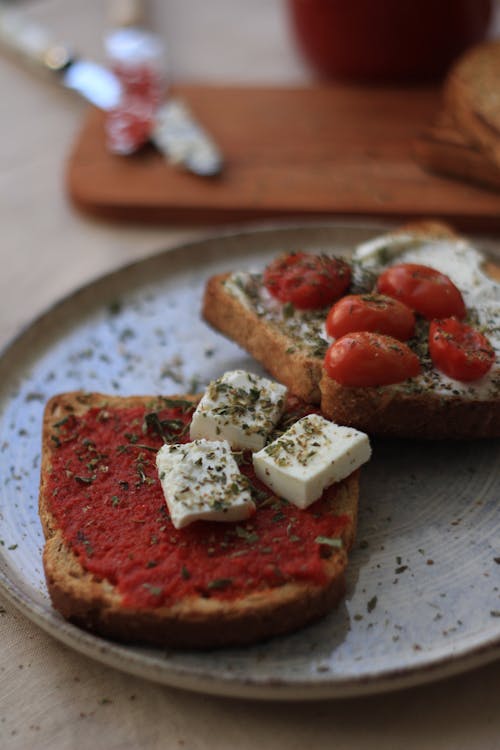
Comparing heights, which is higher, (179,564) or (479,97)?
(479,97)

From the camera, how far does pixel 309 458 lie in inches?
117

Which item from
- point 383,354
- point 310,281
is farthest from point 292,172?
point 383,354

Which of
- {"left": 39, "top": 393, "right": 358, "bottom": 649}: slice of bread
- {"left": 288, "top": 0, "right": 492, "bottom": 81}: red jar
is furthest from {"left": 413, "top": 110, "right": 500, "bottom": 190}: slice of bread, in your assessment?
{"left": 39, "top": 393, "right": 358, "bottom": 649}: slice of bread

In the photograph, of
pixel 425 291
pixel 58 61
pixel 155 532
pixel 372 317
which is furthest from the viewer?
pixel 58 61

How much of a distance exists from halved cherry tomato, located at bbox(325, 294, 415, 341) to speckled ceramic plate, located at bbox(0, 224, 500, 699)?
48 cm

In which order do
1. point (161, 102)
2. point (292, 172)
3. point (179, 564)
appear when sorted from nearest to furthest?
point (179, 564), point (292, 172), point (161, 102)

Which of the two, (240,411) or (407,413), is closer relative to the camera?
(240,411)

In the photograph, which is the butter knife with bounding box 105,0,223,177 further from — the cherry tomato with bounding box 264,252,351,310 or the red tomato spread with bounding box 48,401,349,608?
the red tomato spread with bounding box 48,401,349,608

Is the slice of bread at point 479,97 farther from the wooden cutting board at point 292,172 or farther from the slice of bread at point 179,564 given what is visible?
the slice of bread at point 179,564

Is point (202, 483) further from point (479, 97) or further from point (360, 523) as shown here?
point (479, 97)

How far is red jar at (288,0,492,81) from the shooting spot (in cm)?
590

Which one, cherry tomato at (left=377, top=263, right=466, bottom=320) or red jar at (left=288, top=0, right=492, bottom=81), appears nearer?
cherry tomato at (left=377, top=263, right=466, bottom=320)

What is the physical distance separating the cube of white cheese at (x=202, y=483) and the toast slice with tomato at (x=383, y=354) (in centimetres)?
56

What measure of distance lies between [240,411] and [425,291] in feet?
3.19
